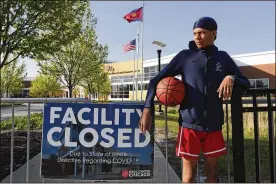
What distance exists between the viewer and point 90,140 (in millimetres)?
3648

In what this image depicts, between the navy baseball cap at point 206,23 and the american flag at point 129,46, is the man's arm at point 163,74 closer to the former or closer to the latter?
the navy baseball cap at point 206,23

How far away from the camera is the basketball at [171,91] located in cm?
309

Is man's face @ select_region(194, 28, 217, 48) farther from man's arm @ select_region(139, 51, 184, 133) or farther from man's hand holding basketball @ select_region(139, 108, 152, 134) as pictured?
man's hand holding basketball @ select_region(139, 108, 152, 134)

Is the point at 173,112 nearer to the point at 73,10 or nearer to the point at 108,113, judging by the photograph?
the point at 73,10

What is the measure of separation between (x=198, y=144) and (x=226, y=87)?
636 mm

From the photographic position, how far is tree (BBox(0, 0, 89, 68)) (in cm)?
962

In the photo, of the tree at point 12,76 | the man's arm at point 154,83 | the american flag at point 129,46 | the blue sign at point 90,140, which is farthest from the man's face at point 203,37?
the tree at point 12,76

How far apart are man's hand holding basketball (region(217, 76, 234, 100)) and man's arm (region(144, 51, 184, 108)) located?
0.49 metres

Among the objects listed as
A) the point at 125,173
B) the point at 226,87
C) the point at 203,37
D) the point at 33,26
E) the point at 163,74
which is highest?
the point at 33,26

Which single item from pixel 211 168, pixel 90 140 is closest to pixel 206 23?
pixel 211 168

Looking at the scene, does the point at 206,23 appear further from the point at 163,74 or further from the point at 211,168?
the point at 211,168

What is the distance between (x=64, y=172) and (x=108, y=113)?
35.3 inches

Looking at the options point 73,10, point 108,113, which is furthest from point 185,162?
point 73,10

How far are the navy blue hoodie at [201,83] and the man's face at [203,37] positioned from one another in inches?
2.1
